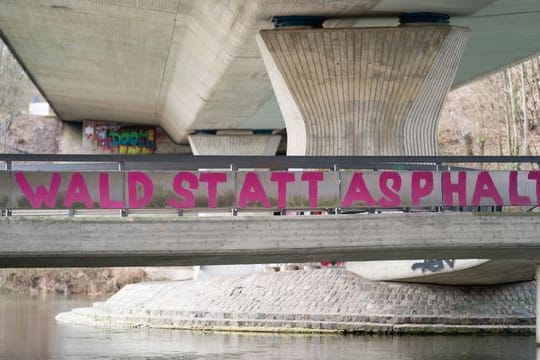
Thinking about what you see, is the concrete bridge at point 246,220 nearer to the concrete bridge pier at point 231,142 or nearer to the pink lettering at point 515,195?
the pink lettering at point 515,195

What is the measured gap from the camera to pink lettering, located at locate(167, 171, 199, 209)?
75.1 feet

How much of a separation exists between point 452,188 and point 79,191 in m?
7.32

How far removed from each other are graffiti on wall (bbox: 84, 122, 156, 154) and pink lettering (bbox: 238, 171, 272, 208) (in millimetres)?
42594

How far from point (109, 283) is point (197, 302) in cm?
2388

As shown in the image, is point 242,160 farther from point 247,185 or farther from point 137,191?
point 137,191

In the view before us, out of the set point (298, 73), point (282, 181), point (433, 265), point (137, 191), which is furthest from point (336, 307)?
point (137, 191)

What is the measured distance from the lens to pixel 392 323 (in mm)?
34531

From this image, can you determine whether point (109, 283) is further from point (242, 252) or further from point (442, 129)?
point (242, 252)

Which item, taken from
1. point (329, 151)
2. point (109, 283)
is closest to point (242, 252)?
point (329, 151)

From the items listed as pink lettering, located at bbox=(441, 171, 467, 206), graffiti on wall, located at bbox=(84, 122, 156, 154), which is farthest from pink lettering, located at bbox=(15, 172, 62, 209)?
graffiti on wall, located at bbox=(84, 122, 156, 154)

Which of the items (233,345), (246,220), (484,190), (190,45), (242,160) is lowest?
(233,345)

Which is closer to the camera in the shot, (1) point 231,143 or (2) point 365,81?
(2) point 365,81

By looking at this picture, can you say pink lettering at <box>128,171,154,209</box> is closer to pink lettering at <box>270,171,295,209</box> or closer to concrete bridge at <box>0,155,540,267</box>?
concrete bridge at <box>0,155,540,267</box>

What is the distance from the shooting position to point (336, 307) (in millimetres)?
35938
